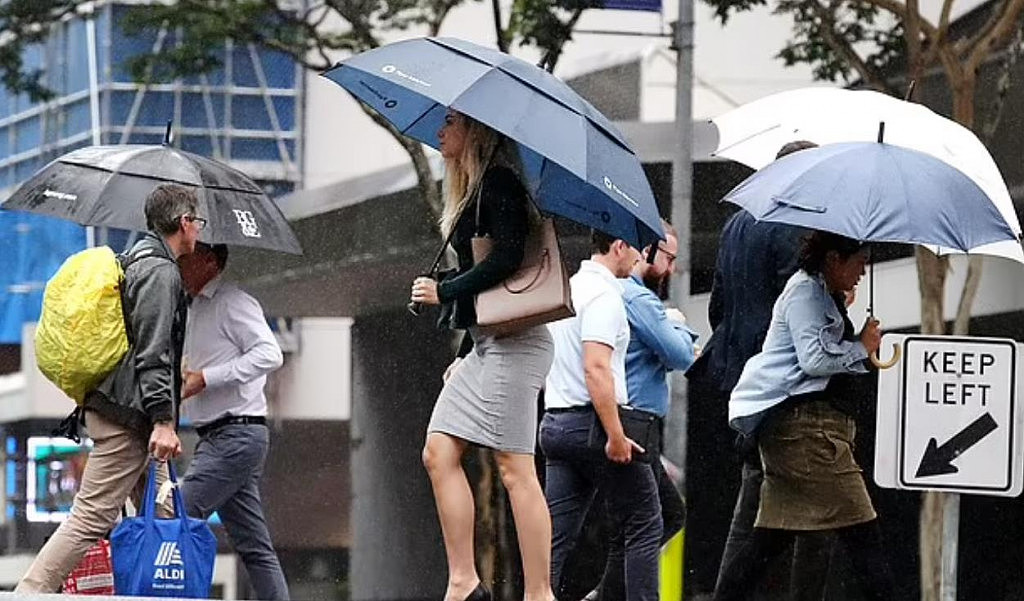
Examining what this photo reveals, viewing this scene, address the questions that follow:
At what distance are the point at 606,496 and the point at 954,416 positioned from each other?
1443mm

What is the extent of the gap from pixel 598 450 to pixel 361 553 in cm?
320

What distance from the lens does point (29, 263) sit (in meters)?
12.1

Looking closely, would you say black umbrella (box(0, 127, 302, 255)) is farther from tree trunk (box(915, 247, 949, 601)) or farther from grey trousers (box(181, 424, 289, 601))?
tree trunk (box(915, 247, 949, 601))

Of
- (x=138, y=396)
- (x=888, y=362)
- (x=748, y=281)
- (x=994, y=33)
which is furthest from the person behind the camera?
(x=994, y=33)

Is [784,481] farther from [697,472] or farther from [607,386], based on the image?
[697,472]

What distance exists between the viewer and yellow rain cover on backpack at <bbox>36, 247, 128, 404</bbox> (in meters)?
8.57

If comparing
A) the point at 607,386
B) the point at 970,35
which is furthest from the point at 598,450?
the point at 970,35

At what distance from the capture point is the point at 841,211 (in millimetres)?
8453

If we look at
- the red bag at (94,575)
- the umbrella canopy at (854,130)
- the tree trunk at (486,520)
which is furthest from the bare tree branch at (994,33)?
the red bag at (94,575)

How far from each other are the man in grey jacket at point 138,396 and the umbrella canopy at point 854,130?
2.31m

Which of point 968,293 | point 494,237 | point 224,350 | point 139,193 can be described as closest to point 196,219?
point 139,193

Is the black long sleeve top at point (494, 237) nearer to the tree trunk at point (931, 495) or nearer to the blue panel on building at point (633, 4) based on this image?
the blue panel on building at point (633, 4)

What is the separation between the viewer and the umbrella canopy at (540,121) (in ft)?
26.1

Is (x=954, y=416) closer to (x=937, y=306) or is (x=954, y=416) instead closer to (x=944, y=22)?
(x=937, y=306)
